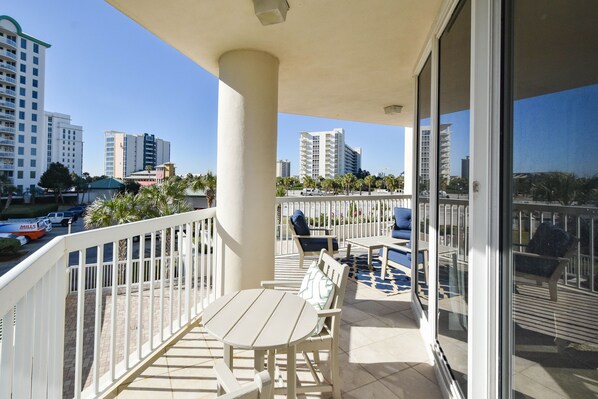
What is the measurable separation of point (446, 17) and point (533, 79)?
1.32 meters

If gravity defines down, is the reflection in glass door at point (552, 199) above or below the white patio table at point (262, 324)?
above

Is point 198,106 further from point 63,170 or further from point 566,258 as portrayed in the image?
point 566,258

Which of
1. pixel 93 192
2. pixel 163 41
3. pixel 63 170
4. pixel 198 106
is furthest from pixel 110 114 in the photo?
pixel 163 41

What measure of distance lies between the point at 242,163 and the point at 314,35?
142 centimetres

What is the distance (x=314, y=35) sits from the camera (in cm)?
270

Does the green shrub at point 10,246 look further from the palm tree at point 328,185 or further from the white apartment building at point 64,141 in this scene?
the palm tree at point 328,185

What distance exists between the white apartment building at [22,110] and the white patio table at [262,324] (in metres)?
26.6

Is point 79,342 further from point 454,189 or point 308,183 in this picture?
point 308,183

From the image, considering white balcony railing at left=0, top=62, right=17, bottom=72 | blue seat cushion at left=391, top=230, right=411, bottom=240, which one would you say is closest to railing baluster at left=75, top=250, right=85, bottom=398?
blue seat cushion at left=391, top=230, right=411, bottom=240

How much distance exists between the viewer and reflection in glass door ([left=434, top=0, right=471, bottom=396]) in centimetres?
165

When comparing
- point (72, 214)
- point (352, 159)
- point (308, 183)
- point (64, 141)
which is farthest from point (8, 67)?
point (352, 159)

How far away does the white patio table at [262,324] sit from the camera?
1.31m

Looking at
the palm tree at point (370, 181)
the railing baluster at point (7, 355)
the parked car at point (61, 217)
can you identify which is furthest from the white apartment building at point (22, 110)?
the palm tree at point (370, 181)

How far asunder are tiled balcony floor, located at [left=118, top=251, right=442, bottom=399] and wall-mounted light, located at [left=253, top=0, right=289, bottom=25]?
263 cm
